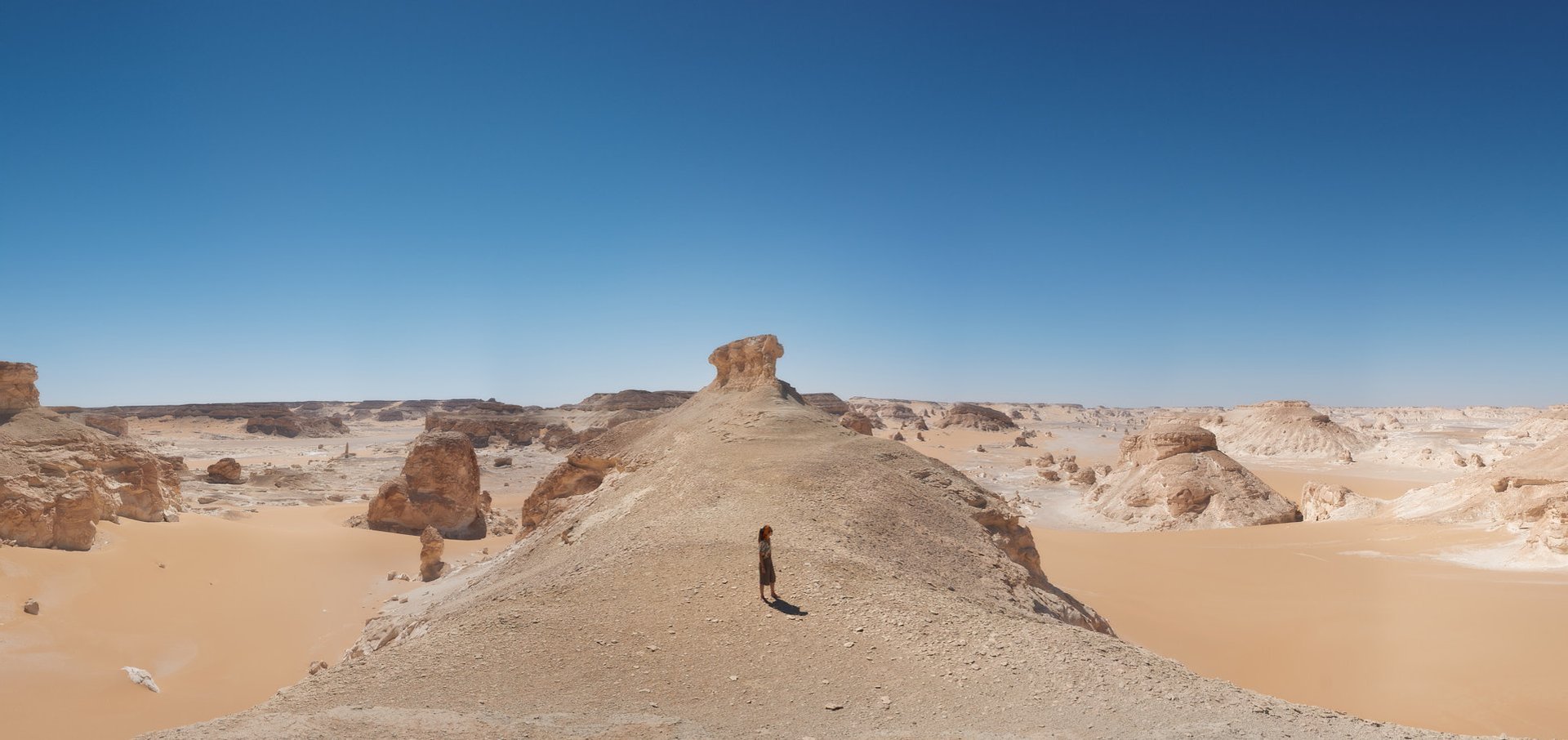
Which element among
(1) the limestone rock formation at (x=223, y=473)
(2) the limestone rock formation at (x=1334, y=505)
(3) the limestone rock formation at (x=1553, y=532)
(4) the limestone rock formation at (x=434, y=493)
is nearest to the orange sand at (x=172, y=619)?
(4) the limestone rock formation at (x=434, y=493)

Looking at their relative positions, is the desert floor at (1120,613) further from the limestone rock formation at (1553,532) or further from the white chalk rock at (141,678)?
the limestone rock formation at (1553,532)

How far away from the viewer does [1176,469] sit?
29391 mm

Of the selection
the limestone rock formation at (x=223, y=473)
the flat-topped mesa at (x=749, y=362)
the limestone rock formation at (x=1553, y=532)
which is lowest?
the limestone rock formation at (x=223, y=473)

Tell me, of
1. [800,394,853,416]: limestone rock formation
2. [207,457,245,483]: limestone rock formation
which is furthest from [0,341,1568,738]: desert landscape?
[800,394,853,416]: limestone rock formation

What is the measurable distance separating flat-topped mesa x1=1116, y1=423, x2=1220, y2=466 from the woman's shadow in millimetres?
28721

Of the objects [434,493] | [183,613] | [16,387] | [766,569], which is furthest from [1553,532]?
[16,387]

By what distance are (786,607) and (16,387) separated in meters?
20.3

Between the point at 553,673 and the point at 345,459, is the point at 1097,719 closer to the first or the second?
the point at 553,673

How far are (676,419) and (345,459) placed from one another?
129 feet

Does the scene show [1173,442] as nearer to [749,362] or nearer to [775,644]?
Answer: [749,362]

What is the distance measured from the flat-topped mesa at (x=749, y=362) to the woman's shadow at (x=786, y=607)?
30.4ft

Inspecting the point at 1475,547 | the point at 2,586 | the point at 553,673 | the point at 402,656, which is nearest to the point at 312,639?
the point at 2,586

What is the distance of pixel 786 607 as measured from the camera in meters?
7.45

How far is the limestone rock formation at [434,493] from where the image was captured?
78.8 feet
